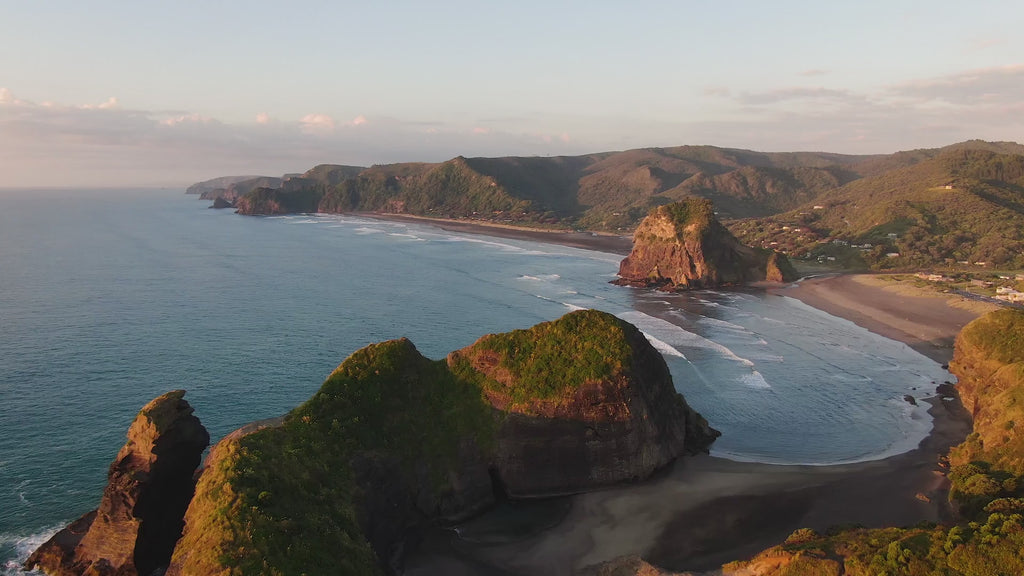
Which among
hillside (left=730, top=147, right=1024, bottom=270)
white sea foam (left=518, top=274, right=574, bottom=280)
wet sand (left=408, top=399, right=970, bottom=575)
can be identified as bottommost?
wet sand (left=408, top=399, right=970, bottom=575)

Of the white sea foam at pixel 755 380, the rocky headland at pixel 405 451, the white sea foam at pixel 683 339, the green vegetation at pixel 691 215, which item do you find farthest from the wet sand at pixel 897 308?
the rocky headland at pixel 405 451

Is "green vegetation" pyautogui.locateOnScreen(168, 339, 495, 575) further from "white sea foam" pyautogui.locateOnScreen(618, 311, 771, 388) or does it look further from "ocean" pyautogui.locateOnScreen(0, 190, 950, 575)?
"white sea foam" pyautogui.locateOnScreen(618, 311, 771, 388)

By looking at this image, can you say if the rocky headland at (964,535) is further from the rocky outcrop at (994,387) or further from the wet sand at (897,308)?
the wet sand at (897,308)

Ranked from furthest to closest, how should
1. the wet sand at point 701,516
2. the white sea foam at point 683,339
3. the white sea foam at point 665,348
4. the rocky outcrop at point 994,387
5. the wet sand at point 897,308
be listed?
the wet sand at point 897,308
the white sea foam at point 665,348
the white sea foam at point 683,339
the rocky outcrop at point 994,387
the wet sand at point 701,516

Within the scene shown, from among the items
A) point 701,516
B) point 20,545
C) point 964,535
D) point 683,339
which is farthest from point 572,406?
point 683,339

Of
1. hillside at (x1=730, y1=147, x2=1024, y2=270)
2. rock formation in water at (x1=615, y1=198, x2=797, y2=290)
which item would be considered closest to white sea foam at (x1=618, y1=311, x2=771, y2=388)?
rock formation in water at (x1=615, y1=198, x2=797, y2=290)

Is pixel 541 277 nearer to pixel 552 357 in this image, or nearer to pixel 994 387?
pixel 552 357
